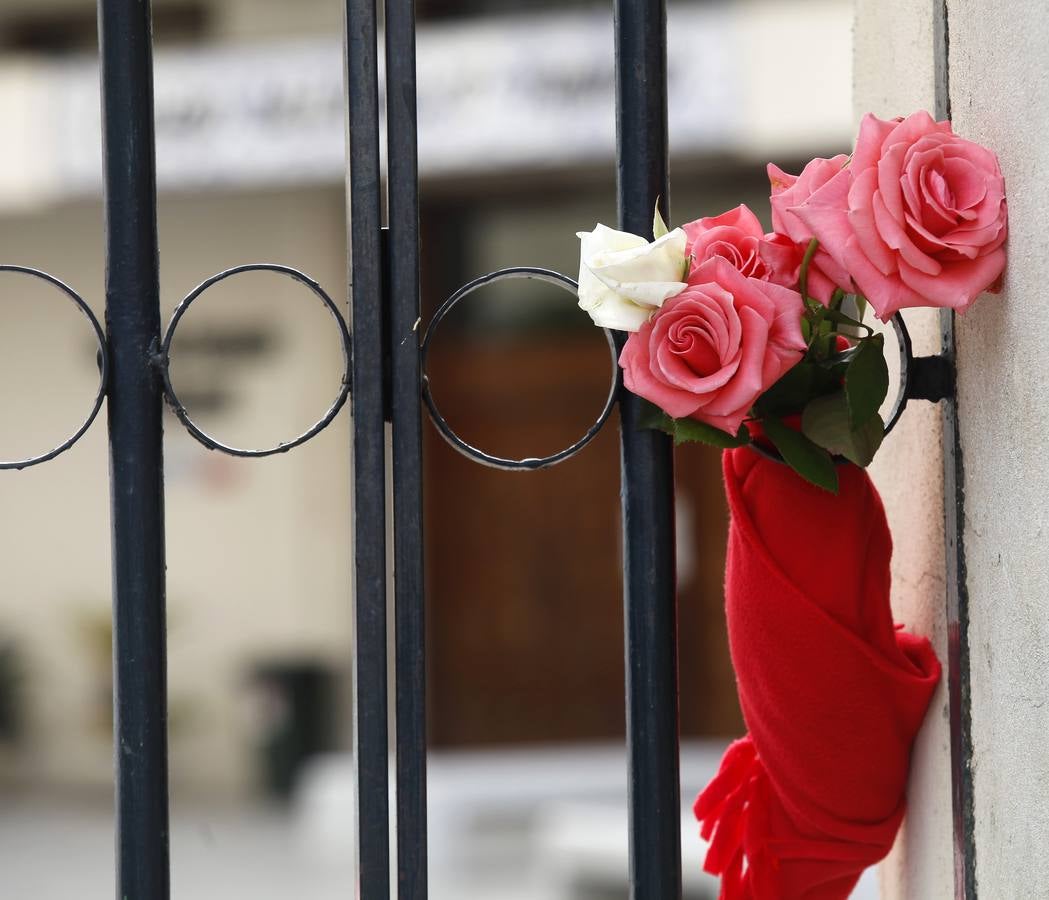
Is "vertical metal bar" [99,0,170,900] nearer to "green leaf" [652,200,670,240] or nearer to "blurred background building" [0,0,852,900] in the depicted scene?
"green leaf" [652,200,670,240]

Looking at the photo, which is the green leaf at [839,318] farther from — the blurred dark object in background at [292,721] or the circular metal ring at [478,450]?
the blurred dark object in background at [292,721]

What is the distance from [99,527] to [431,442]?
1.93m

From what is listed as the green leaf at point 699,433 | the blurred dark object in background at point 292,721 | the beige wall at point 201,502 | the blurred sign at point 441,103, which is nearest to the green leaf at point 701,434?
the green leaf at point 699,433

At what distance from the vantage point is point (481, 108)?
5840mm

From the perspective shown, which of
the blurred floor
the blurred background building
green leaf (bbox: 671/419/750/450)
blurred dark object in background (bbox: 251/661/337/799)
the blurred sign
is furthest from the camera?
blurred dark object in background (bbox: 251/661/337/799)

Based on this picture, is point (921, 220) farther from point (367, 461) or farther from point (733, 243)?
point (367, 461)

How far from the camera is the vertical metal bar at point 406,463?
984mm

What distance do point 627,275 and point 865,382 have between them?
0.19m

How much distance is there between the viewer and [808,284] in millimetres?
892

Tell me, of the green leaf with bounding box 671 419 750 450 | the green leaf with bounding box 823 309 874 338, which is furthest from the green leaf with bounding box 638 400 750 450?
the green leaf with bounding box 823 309 874 338

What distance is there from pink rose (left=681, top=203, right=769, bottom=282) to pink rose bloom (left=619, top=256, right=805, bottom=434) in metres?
0.03

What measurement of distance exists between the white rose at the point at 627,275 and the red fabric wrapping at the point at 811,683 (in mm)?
174

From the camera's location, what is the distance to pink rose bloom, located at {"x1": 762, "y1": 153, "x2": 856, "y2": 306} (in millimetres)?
874

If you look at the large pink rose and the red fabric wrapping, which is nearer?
the large pink rose
